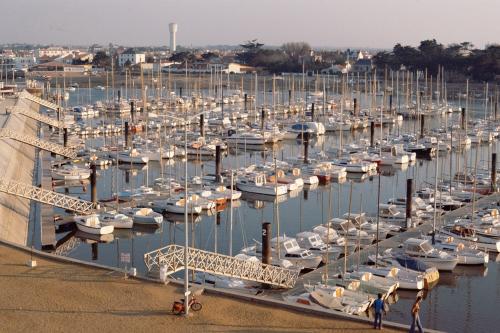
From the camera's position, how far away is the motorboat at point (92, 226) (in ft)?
102

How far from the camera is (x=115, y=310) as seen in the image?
53.3 ft

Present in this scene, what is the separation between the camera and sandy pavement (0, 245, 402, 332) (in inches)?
607

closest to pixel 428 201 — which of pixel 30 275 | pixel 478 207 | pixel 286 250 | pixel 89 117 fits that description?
pixel 478 207

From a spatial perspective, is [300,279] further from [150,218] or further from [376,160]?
[376,160]

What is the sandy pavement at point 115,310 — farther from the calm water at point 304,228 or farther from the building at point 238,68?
the building at point 238,68

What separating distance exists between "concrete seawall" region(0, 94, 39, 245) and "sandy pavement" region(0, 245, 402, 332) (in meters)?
9.18

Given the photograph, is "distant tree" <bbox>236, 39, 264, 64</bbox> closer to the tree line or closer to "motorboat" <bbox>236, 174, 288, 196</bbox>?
the tree line

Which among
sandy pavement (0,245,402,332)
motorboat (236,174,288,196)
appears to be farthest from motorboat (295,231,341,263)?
motorboat (236,174,288,196)

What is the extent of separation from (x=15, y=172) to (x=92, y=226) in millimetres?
10544

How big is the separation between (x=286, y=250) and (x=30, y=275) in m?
10.4

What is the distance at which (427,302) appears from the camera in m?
24.0

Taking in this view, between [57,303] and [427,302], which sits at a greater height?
[57,303]

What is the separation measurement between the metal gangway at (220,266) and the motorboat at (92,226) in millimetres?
9475

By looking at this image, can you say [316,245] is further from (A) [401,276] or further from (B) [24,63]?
(B) [24,63]
